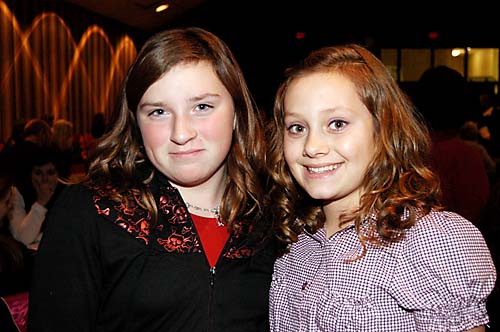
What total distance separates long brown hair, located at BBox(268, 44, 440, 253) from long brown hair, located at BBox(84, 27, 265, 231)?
20 centimetres

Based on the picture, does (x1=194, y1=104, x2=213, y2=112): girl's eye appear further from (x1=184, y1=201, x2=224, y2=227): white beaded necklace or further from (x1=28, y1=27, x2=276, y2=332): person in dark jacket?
(x1=184, y1=201, x2=224, y2=227): white beaded necklace

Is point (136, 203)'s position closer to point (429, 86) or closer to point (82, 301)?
point (82, 301)

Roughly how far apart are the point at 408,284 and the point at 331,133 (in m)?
0.45

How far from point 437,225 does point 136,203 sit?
83cm

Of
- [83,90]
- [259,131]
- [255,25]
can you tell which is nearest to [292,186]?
[259,131]

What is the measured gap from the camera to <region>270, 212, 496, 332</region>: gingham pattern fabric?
1.42 m

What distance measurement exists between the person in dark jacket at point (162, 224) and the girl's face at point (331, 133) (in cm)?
24

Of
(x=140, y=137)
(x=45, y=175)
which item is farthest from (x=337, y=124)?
(x=45, y=175)

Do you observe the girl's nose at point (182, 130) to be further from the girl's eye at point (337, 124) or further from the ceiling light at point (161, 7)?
the ceiling light at point (161, 7)

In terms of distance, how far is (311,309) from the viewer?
159cm

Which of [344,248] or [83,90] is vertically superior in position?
[83,90]

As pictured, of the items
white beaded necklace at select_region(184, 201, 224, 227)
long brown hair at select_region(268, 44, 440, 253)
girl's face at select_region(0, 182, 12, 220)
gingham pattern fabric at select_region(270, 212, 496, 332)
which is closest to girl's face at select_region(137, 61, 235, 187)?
white beaded necklace at select_region(184, 201, 224, 227)

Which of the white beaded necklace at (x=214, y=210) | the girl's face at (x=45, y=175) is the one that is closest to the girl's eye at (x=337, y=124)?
the white beaded necklace at (x=214, y=210)

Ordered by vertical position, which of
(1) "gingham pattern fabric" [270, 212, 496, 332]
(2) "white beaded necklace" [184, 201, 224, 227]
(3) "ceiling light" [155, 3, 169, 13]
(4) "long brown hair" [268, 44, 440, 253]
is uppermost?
(3) "ceiling light" [155, 3, 169, 13]
